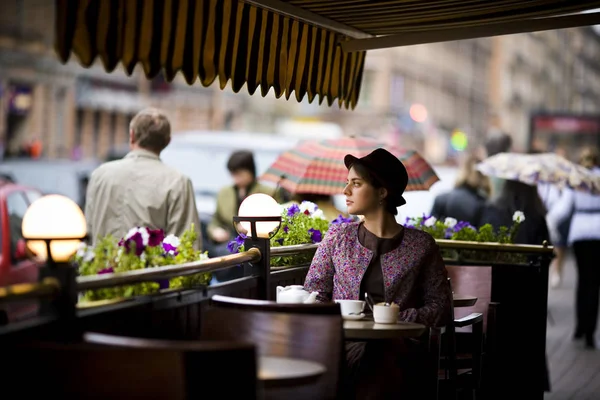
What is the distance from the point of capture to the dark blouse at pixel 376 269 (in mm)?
5211

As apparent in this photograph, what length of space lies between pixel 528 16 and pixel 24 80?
2622cm

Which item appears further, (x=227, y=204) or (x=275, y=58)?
(x=227, y=204)

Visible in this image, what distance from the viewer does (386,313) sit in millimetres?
4664

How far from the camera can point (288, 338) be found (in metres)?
3.95

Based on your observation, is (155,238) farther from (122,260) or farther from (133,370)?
(133,370)

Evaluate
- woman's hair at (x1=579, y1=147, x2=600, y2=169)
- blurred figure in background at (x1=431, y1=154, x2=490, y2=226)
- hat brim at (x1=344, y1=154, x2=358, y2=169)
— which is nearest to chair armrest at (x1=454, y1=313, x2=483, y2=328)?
hat brim at (x1=344, y1=154, x2=358, y2=169)

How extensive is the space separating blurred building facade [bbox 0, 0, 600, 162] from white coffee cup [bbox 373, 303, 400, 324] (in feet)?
52.7

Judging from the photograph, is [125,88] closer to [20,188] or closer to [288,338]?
[20,188]

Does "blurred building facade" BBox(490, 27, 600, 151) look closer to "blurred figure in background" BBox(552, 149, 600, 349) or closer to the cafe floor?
the cafe floor

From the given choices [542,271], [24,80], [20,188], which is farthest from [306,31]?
[24,80]

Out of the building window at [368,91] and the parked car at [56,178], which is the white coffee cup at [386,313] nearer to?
the parked car at [56,178]

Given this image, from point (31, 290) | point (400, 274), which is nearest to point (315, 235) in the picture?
point (400, 274)

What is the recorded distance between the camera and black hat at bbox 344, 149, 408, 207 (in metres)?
5.33

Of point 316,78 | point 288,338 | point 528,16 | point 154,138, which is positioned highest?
point 528,16
